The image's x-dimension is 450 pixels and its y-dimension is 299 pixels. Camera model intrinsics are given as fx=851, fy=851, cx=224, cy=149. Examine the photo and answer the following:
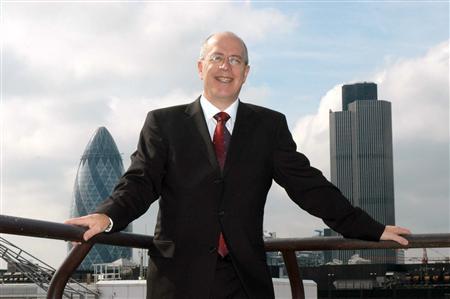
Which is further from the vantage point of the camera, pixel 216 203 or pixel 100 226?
pixel 216 203

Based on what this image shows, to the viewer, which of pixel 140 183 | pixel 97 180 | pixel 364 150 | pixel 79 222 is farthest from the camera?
pixel 364 150

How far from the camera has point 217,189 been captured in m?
3.10

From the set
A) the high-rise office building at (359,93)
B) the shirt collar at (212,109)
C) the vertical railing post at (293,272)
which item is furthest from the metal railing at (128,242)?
the high-rise office building at (359,93)

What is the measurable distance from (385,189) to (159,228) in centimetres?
18554

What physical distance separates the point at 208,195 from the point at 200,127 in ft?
0.94

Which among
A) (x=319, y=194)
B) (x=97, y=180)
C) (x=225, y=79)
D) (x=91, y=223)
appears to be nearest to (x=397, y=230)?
(x=319, y=194)

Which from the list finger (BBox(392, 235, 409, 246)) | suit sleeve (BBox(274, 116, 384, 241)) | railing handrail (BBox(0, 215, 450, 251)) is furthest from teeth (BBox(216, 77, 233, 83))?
finger (BBox(392, 235, 409, 246))

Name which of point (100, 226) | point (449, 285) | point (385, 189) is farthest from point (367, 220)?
point (385, 189)

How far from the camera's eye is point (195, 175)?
312cm

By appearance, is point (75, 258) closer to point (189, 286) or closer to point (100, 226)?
point (100, 226)

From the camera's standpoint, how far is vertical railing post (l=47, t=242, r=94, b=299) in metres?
2.85

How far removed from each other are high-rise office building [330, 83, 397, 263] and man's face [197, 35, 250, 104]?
582 ft

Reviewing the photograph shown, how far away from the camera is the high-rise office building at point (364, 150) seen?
182 meters

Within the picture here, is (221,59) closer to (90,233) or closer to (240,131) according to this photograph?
(240,131)
